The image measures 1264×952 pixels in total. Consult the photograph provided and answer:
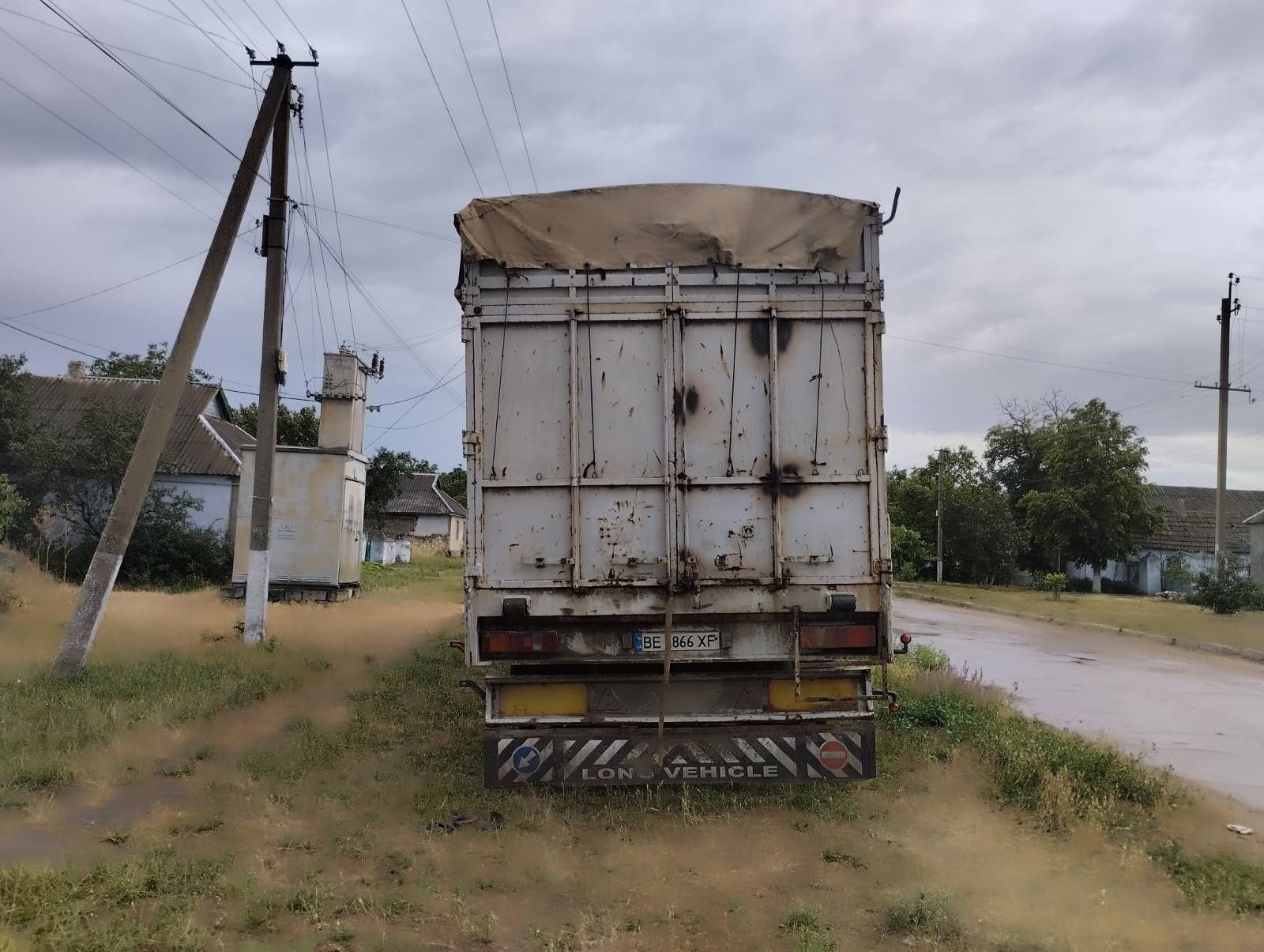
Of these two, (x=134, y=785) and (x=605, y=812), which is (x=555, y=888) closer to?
(x=605, y=812)

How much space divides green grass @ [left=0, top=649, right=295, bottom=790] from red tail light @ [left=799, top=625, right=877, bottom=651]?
4.44 metres

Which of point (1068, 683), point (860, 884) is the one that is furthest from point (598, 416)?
point (1068, 683)

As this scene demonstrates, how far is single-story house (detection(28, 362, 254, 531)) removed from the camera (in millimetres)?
25312

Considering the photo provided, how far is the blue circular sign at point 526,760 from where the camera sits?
5113 mm

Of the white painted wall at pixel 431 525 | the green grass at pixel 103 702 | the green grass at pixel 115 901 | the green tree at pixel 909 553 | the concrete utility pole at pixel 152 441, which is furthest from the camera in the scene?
the white painted wall at pixel 431 525

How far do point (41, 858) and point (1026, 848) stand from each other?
208 inches

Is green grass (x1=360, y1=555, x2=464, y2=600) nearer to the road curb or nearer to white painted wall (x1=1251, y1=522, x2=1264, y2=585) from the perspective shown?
the road curb

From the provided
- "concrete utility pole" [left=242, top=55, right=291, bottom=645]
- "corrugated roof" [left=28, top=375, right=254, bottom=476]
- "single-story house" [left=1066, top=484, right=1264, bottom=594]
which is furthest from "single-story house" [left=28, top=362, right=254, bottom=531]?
"single-story house" [left=1066, top=484, right=1264, bottom=594]

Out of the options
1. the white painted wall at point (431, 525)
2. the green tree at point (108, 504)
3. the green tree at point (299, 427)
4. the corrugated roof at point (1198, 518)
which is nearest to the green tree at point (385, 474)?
the green tree at point (299, 427)

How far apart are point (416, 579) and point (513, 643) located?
2463cm

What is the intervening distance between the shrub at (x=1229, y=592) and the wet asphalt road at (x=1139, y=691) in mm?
6986

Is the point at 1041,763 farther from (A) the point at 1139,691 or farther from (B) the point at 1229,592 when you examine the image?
(B) the point at 1229,592

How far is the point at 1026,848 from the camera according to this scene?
4.97 meters

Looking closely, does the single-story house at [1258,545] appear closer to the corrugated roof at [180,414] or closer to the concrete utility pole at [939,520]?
the concrete utility pole at [939,520]
